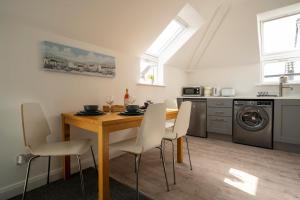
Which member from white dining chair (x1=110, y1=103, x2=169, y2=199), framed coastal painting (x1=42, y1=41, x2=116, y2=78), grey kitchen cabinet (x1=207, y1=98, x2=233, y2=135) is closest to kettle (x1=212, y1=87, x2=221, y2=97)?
grey kitchen cabinet (x1=207, y1=98, x2=233, y2=135)

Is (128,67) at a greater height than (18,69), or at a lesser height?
greater

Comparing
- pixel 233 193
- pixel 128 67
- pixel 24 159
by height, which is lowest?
pixel 233 193

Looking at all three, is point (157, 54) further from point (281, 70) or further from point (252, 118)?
point (281, 70)

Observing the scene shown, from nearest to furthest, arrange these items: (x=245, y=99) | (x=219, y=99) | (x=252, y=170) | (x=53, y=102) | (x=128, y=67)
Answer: (x=53, y=102), (x=252, y=170), (x=128, y=67), (x=245, y=99), (x=219, y=99)

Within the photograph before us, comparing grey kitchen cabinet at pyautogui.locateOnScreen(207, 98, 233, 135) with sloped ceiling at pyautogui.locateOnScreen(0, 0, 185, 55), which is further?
grey kitchen cabinet at pyautogui.locateOnScreen(207, 98, 233, 135)

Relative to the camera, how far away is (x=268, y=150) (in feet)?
9.39

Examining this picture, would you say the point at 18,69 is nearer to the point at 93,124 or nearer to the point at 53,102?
the point at 53,102

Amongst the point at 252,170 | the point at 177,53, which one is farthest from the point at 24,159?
the point at 177,53

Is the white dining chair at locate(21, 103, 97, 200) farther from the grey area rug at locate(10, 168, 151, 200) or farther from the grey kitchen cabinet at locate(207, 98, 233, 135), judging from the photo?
the grey kitchen cabinet at locate(207, 98, 233, 135)

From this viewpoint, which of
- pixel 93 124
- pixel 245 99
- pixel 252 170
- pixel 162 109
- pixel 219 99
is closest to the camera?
pixel 93 124

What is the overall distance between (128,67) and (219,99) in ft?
6.66

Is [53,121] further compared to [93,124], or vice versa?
[53,121]

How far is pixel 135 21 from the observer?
2.36 meters

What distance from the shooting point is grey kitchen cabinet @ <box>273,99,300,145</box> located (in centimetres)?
268
